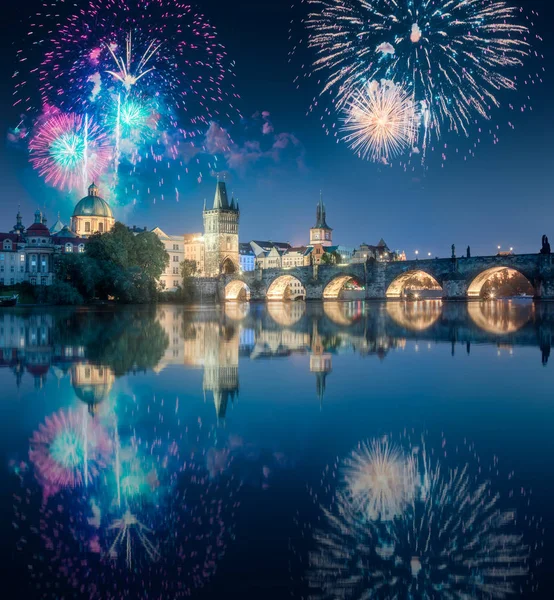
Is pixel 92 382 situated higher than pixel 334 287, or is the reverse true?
pixel 334 287

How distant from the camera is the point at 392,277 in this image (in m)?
88.3

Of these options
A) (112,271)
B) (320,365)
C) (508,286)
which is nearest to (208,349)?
(320,365)

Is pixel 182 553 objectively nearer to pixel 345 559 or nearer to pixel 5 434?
pixel 345 559

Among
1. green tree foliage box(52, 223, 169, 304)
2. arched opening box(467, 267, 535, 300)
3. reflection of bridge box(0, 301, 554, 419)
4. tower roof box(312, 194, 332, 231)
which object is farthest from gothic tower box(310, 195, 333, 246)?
reflection of bridge box(0, 301, 554, 419)

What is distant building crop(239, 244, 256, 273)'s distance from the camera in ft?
531

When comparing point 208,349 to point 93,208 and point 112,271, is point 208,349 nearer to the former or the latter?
point 112,271

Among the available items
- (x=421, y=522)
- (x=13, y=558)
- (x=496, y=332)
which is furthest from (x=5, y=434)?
(x=496, y=332)

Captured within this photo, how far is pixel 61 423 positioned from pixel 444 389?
7581 millimetres

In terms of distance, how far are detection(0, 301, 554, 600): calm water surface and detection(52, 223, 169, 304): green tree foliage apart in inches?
2066

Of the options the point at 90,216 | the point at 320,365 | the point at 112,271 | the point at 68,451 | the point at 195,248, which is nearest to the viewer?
the point at 68,451

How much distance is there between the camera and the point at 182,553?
5070mm

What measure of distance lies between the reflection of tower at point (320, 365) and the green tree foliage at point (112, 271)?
46.1 m

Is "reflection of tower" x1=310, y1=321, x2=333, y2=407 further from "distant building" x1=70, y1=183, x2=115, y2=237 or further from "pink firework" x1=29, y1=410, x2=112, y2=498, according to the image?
"distant building" x1=70, y1=183, x2=115, y2=237

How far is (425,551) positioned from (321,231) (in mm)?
175535
